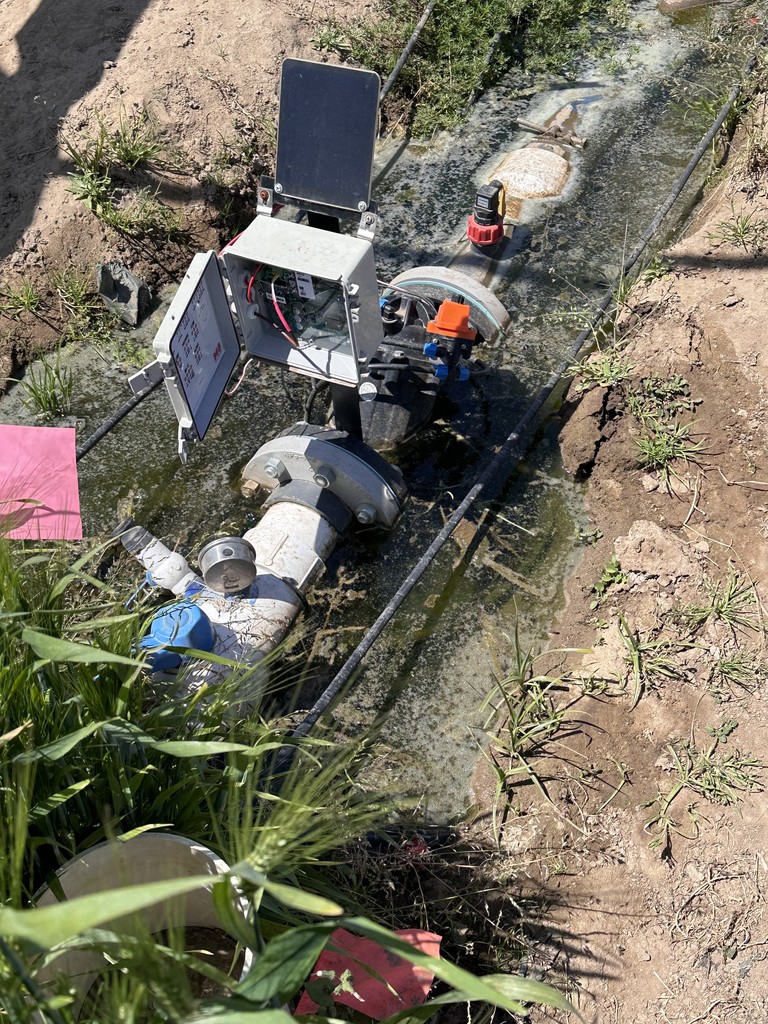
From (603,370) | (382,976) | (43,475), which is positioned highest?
(603,370)

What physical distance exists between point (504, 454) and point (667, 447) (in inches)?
24.5

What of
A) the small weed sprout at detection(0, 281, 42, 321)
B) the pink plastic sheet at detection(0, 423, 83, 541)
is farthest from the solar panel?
the small weed sprout at detection(0, 281, 42, 321)

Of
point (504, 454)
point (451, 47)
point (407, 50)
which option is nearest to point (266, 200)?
point (504, 454)

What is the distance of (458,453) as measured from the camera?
11.6ft

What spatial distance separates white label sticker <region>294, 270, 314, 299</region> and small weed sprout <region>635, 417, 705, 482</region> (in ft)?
4.86

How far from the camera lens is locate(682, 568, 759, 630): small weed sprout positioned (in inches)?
112

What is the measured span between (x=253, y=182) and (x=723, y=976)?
4.01 meters

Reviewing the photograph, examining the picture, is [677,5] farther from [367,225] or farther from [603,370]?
[367,225]

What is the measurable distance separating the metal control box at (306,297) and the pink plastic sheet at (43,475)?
65cm

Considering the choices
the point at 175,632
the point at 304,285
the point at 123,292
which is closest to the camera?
the point at 175,632

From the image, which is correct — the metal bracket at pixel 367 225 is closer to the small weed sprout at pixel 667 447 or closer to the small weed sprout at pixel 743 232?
the small weed sprout at pixel 667 447

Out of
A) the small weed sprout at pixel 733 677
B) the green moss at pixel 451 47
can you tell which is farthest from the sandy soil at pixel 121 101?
the small weed sprout at pixel 733 677

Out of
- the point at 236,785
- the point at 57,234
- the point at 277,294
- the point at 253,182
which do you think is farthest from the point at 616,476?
the point at 57,234

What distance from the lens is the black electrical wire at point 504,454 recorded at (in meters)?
2.65
